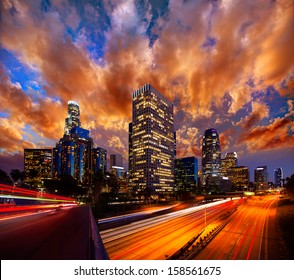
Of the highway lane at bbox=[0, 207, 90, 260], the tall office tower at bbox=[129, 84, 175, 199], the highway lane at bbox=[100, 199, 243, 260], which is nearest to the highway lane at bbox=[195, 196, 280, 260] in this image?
the highway lane at bbox=[100, 199, 243, 260]

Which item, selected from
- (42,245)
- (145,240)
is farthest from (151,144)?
(42,245)

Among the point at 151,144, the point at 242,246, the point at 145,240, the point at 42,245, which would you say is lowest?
the point at 242,246

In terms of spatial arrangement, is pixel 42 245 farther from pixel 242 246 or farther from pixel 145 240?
pixel 242 246

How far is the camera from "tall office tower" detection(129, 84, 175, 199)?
14525 centimetres

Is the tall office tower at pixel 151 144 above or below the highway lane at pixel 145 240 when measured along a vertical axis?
above

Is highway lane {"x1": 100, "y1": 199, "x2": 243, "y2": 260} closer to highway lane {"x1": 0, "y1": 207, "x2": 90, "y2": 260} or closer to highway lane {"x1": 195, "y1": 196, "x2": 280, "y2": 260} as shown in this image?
highway lane {"x1": 195, "y1": 196, "x2": 280, "y2": 260}

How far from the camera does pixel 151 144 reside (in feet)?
486

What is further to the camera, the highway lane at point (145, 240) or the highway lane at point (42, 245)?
the highway lane at point (145, 240)

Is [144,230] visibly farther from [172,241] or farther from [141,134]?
[141,134]

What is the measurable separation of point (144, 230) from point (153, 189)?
404ft

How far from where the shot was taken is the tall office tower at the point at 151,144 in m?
145

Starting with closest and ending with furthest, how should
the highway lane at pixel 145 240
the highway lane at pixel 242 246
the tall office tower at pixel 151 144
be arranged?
1. the highway lane at pixel 145 240
2. the highway lane at pixel 242 246
3. the tall office tower at pixel 151 144

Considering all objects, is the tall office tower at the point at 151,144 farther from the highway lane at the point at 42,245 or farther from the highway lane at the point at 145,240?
the highway lane at the point at 42,245

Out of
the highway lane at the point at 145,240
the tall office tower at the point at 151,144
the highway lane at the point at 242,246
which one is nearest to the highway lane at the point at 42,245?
the highway lane at the point at 145,240
